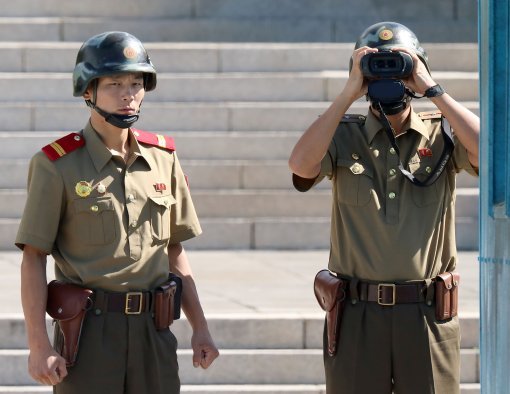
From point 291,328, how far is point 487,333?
3867 millimetres

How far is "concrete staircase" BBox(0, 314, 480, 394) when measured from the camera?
270 inches

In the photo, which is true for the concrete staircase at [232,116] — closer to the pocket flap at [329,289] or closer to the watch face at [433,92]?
the pocket flap at [329,289]

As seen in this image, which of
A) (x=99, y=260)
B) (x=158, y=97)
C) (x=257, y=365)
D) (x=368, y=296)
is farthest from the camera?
(x=158, y=97)

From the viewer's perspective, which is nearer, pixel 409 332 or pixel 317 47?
pixel 409 332

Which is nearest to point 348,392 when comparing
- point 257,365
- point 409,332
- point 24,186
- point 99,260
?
point 409,332

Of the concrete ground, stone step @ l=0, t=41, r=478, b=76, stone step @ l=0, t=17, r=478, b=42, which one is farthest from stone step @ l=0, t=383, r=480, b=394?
stone step @ l=0, t=17, r=478, b=42

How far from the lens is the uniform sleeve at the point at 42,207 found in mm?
4293

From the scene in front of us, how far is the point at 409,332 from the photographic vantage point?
15.1ft

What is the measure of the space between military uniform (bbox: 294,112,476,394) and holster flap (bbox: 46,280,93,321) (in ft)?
3.15

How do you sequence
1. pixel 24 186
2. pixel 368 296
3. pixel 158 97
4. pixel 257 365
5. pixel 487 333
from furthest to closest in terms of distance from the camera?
pixel 158 97
pixel 24 186
pixel 257 365
pixel 368 296
pixel 487 333

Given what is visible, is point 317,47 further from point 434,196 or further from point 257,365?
point 434,196

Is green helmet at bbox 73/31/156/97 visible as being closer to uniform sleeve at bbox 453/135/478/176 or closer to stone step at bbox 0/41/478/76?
uniform sleeve at bbox 453/135/478/176

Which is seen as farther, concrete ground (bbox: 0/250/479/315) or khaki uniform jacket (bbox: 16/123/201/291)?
concrete ground (bbox: 0/250/479/315)

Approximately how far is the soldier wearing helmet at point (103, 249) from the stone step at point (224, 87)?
22.7ft
